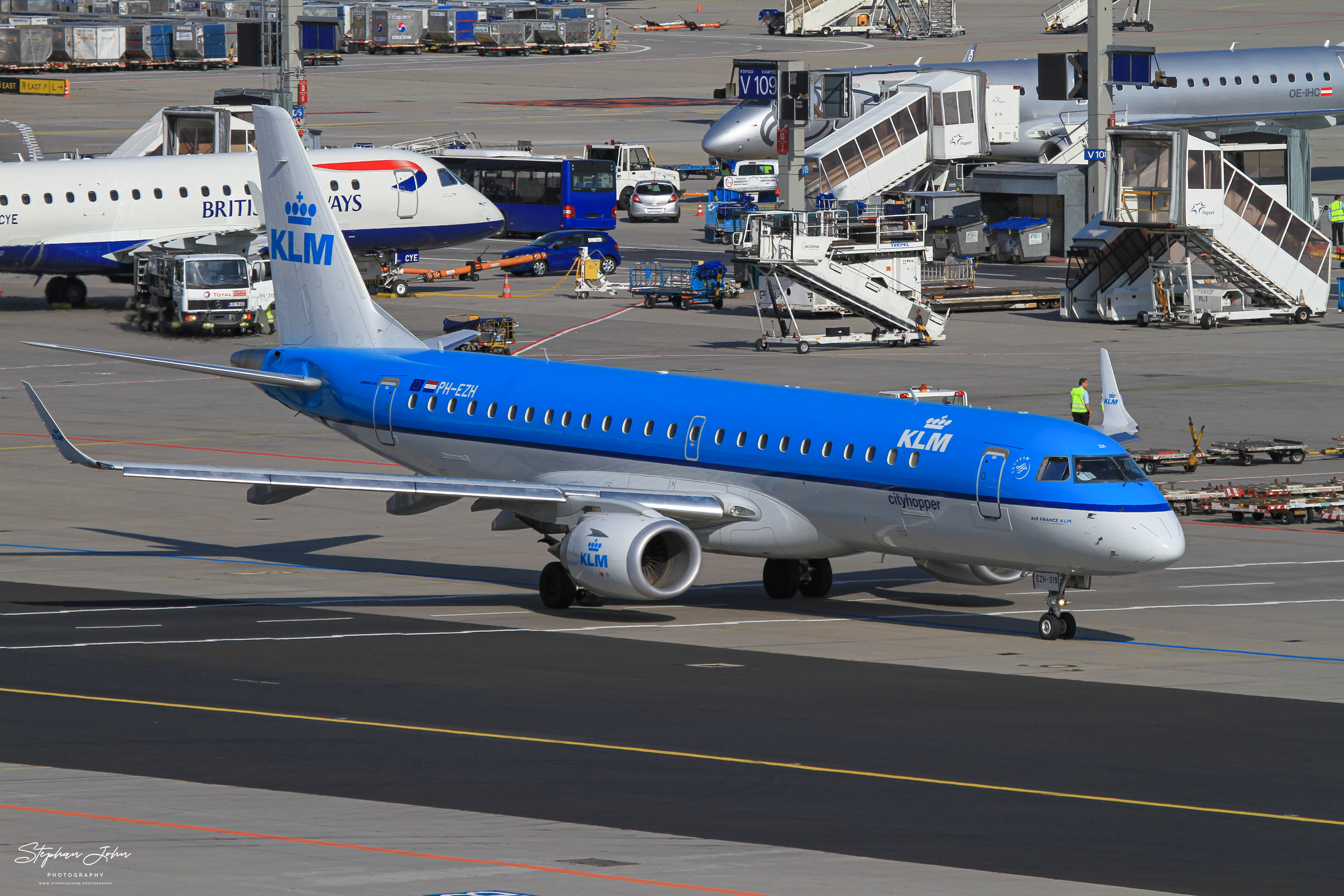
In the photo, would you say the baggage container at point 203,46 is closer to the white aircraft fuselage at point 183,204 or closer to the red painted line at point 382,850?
the white aircraft fuselage at point 183,204

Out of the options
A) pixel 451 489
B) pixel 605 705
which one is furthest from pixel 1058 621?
pixel 451 489

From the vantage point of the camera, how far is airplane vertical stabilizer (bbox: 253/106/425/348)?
37.7m

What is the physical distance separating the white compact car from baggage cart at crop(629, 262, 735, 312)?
90.0ft

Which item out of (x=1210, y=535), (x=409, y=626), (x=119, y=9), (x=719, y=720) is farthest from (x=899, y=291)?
(x=119, y=9)

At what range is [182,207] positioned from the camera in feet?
245

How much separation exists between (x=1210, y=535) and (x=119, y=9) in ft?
575

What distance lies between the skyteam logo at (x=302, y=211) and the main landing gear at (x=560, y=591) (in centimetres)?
1011

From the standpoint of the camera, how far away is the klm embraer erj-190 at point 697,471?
28.8 meters

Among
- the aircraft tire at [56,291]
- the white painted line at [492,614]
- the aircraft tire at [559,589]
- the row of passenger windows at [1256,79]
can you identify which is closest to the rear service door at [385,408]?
the white painted line at [492,614]

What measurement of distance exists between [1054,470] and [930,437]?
2.28 m

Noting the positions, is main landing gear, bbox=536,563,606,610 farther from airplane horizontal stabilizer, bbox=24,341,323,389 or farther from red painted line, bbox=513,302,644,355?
red painted line, bbox=513,302,644,355

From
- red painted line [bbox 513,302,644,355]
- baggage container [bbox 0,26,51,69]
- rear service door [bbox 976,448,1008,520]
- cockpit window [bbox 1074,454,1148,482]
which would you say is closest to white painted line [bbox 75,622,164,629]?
rear service door [bbox 976,448,1008,520]

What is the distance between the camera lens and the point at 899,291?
6938 cm

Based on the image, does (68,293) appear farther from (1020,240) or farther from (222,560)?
(1020,240)
